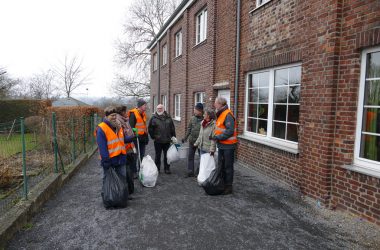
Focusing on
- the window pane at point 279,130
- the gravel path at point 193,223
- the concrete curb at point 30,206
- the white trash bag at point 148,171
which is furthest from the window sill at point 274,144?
the concrete curb at point 30,206

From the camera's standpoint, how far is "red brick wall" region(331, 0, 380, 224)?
3.85m

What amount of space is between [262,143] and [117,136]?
11.3 feet

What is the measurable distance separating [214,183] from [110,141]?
199 cm

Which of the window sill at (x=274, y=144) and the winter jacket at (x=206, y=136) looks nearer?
the window sill at (x=274, y=144)

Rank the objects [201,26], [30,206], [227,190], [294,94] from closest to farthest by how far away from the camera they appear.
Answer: [30,206], [227,190], [294,94], [201,26]

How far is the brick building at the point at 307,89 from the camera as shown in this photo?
4.05 m

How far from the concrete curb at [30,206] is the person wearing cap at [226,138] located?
3.06 metres

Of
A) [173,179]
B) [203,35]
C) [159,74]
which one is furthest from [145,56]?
[173,179]

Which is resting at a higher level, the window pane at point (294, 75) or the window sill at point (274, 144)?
the window pane at point (294, 75)

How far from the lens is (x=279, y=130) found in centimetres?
623

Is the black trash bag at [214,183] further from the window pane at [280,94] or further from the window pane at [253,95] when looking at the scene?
the window pane at [253,95]

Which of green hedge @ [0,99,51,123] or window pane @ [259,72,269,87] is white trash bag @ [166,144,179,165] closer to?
window pane @ [259,72,269,87]

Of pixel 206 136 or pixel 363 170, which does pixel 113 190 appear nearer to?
pixel 206 136

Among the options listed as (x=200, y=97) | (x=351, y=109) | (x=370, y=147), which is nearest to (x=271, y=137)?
(x=351, y=109)
